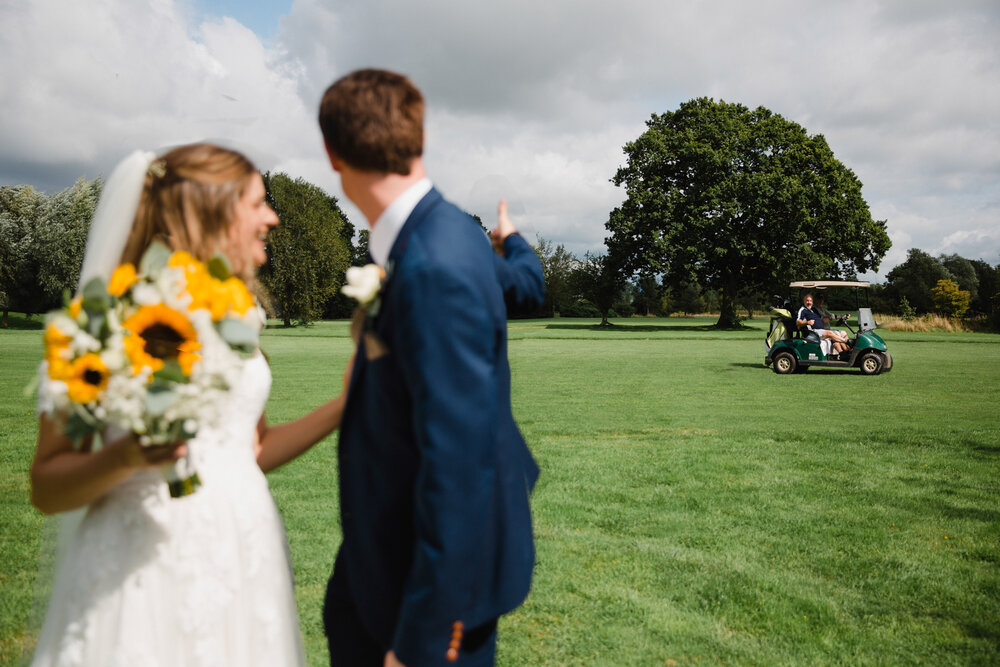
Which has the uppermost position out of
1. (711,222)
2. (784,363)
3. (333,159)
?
(711,222)

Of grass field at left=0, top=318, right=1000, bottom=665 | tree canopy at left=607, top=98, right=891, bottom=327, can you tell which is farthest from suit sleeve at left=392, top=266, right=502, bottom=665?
tree canopy at left=607, top=98, right=891, bottom=327

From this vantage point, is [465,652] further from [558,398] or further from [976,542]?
[558,398]

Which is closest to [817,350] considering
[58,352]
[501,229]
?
[501,229]

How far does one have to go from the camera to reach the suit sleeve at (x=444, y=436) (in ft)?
5.07

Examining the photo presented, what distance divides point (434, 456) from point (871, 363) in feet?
68.7

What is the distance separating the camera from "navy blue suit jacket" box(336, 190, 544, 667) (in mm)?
1550

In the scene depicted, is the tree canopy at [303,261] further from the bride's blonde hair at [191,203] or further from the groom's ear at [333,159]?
the groom's ear at [333,159]

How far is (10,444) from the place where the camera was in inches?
383

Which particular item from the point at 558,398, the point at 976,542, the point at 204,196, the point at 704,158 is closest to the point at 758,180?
the point at 704,158

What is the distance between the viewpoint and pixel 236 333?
5.98 feet

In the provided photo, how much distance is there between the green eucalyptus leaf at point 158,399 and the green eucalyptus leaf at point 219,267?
329 mm

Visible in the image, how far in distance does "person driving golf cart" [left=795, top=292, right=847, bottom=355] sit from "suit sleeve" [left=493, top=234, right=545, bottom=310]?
19.2 metres

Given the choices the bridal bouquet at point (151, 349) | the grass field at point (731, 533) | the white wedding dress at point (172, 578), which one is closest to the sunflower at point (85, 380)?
the bridal bouquet at point (151, 349)

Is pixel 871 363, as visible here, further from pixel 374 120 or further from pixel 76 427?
pixel 76 427
